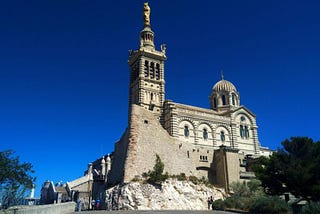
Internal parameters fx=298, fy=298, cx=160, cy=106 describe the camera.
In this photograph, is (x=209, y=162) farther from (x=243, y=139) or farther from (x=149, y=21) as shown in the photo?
(x=149, y=21)

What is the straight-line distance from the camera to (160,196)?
32.7 m

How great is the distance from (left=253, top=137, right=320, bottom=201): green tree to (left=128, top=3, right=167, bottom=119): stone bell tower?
2435cm

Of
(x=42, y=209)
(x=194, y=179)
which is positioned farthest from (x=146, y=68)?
(x=42, y=209)

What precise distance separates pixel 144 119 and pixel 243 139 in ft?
67.4

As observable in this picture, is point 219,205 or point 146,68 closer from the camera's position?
point 219,205

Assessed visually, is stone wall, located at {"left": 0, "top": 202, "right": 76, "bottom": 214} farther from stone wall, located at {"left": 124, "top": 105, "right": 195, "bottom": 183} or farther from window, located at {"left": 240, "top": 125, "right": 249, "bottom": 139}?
window, located at {"left": 240, "top": 125, "right": 249, "bottom": 139}

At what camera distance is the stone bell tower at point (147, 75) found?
47969 millimetres

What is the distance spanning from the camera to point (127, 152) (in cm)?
3488

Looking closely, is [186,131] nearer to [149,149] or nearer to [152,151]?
[152,151]

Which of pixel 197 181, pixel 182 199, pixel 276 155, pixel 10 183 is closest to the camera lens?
pixel 10 183

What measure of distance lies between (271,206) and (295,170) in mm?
4250

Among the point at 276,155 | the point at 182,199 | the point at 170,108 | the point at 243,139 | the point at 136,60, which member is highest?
the point at 136,60

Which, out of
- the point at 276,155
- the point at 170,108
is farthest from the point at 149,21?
the point at 276,155

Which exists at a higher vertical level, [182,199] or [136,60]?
[136,60]
